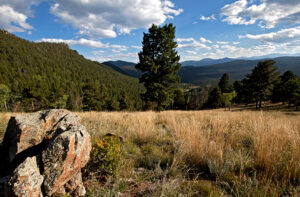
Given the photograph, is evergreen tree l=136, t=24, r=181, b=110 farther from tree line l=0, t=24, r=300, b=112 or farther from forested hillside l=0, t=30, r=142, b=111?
forested hillside l=0, t=30, r=142, b=111

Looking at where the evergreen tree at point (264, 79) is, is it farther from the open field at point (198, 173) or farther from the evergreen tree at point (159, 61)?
the open field at point (198, 173)

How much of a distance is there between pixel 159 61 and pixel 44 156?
13.4 meters

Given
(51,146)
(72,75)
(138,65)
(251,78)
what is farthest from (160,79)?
(72,75)

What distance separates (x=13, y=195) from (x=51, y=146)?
0.49 metres

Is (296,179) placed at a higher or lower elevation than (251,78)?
lower

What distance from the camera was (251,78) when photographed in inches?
1058

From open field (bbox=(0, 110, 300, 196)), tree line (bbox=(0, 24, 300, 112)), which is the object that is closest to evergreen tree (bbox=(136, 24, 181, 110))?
tree line (bbox=(0, 24, 300, 112))

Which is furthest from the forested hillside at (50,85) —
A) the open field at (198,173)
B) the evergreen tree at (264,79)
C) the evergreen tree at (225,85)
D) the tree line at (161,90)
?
the evergreen tree at (264,79)

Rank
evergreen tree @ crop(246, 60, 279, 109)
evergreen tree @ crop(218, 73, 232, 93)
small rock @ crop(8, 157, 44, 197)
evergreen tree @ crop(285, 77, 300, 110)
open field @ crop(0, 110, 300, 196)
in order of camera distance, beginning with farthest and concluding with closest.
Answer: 1. evergreen tree @ crop(218, 73, 232, 93)
2. evergreen tree @ crop(246, 60, 279, 109)
3. evergreen tree @ crop(285, 77, 300, 110)
4. open field @ crop(0, 110, 300, 196)
5. small rock @ crop(8, 157, 44, 197)

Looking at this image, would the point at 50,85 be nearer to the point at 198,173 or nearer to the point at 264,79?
the point at 198,173

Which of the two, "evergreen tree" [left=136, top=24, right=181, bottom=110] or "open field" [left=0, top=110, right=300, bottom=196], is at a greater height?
"evergreen tree" [left=136, top=24, right=181, bottom=110]

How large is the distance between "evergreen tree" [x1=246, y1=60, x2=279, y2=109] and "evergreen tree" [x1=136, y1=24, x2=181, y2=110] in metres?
21.6

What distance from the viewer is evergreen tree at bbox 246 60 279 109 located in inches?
976

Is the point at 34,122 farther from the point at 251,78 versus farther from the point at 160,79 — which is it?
the point at 251,78
